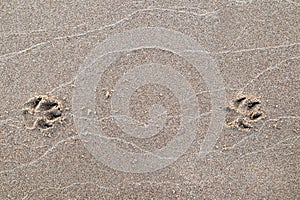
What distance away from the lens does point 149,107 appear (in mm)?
2004

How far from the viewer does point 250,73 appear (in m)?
2.00

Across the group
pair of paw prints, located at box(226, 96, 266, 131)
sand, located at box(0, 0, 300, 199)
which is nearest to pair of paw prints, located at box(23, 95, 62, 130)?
sand, located at box(0, 0, 300, 199)

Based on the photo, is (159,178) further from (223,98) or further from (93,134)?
(223,98)

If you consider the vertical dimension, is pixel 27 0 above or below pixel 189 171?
above

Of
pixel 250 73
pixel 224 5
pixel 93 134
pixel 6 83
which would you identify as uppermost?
pixel 224 5

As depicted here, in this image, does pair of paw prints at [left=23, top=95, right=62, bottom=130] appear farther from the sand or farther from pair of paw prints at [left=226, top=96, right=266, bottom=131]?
pair of paw prints at [left=226, top=96, right=266, bottom=131]

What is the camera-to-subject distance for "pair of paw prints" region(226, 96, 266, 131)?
197cm

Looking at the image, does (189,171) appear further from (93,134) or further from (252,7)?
(252,7)

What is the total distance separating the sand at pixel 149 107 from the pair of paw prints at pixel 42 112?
4 cm

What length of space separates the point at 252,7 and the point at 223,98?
0.65 metres

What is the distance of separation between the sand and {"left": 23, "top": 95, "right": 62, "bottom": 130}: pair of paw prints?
4 centimetres

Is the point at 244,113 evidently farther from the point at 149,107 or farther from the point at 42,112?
the point at 42,112

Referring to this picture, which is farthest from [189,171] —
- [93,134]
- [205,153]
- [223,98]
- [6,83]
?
[6,83]

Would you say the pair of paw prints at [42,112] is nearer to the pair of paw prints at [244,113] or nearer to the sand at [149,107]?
the sand at [149,107]
